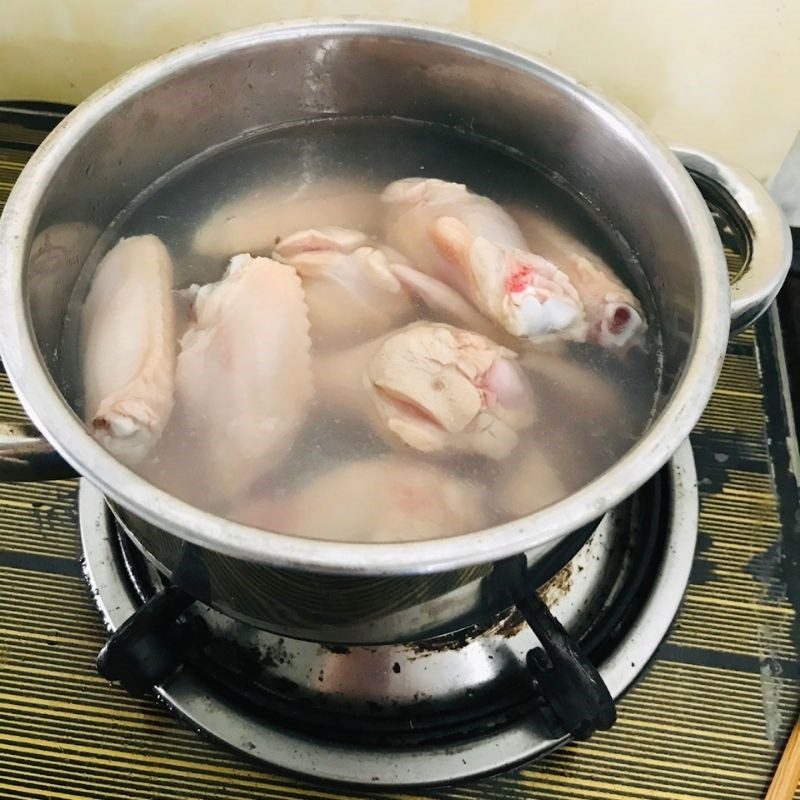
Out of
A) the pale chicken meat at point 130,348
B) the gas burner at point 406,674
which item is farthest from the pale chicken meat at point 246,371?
the gas burner at point 406,674

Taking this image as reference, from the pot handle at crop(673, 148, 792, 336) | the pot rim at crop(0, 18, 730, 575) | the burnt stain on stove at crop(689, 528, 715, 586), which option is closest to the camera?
the pot rim at crop(0, 18, 730, 575)

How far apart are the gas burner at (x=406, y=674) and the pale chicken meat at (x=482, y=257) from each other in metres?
0.23

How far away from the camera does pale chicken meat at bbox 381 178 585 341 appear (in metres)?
0.86

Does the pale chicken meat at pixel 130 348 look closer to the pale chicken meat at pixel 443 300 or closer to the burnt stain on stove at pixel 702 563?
the pale chicken meat at pixel 443 300

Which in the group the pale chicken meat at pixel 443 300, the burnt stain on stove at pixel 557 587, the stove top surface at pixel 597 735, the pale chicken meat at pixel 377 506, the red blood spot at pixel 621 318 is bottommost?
the stove top surface at pixel 597 735

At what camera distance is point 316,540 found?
0.51 meters

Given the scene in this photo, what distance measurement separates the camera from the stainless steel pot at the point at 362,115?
531mm

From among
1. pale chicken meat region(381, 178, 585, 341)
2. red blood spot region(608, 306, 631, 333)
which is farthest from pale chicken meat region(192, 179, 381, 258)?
red blood spot region(608, 306, 631, 333)

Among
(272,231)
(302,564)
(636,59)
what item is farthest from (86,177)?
(636,59)

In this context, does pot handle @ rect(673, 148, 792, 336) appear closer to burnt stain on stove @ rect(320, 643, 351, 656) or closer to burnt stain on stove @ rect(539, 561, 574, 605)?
burnt stain on stove @ rect(539, 561, 574, 605)

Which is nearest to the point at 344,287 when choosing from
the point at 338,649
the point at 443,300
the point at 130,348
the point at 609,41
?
the point at 443,300

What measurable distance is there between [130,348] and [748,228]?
60cm

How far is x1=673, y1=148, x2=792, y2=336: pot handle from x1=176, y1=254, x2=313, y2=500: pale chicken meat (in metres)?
0.42

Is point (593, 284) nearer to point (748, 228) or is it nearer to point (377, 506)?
point (748, 228)
